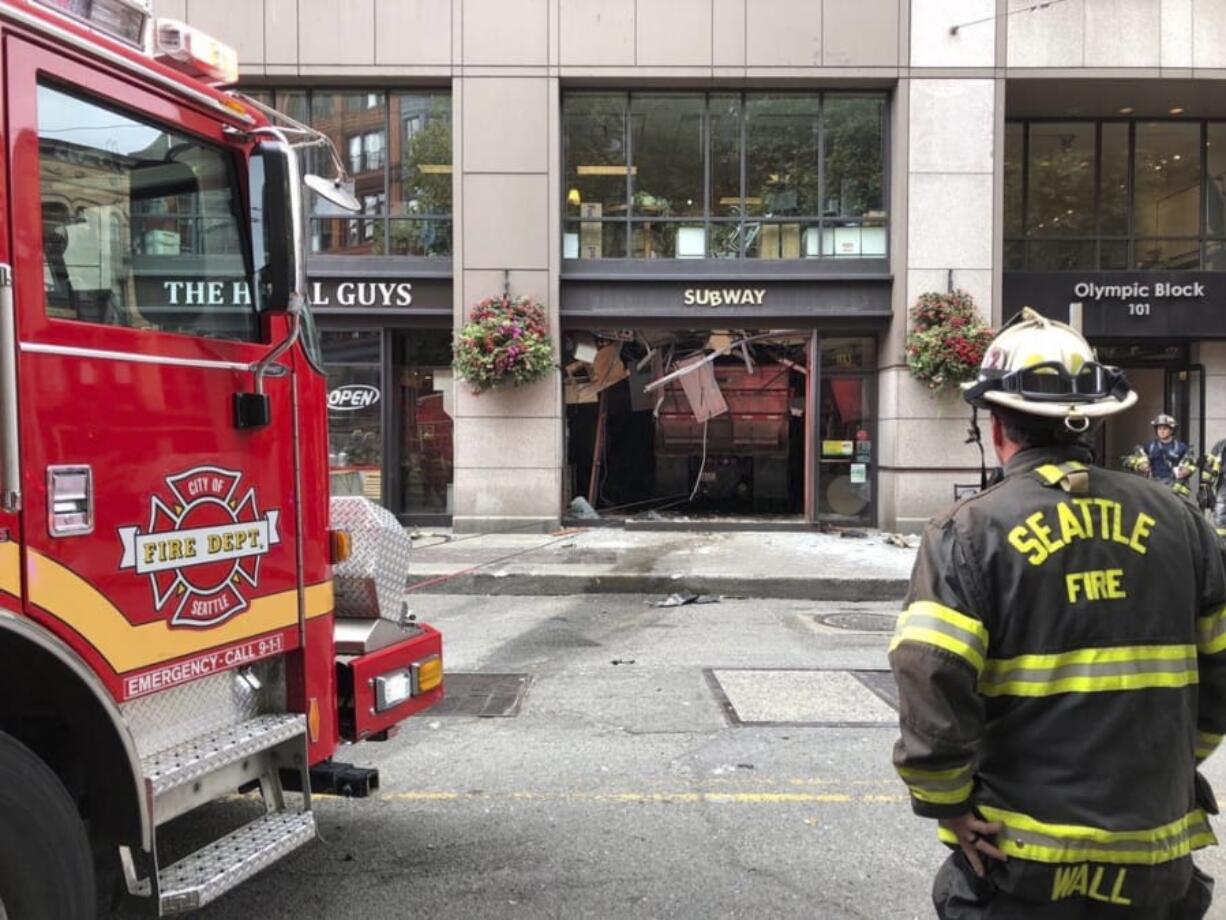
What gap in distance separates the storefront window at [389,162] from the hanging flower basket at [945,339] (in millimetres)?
6869

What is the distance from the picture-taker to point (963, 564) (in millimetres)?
1875

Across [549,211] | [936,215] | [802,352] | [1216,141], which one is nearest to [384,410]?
[549,211]

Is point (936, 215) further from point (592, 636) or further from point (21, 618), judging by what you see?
point (21, 618)

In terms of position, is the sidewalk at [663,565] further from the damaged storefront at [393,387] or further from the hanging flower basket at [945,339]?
the hanging flower basket at [945,339]

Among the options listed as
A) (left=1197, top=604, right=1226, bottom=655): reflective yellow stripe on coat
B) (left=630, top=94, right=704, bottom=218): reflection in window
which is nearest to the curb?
(left=630, top=94, right=704, bottom=218): reflection in window

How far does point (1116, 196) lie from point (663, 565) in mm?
10452

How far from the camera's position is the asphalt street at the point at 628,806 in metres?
3.56

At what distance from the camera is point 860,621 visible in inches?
352

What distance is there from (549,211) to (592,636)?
728 cm

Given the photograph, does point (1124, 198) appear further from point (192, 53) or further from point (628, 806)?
point (192, 53)

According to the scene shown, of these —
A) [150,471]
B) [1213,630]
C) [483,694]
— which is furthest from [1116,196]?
[150,471]

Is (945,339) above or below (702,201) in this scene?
below

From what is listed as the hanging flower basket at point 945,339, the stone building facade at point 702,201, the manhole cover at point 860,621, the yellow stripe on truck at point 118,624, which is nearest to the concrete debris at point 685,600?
the manhole cover at point 860,621

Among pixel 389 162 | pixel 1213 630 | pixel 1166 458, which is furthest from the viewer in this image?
pixel 389 162
